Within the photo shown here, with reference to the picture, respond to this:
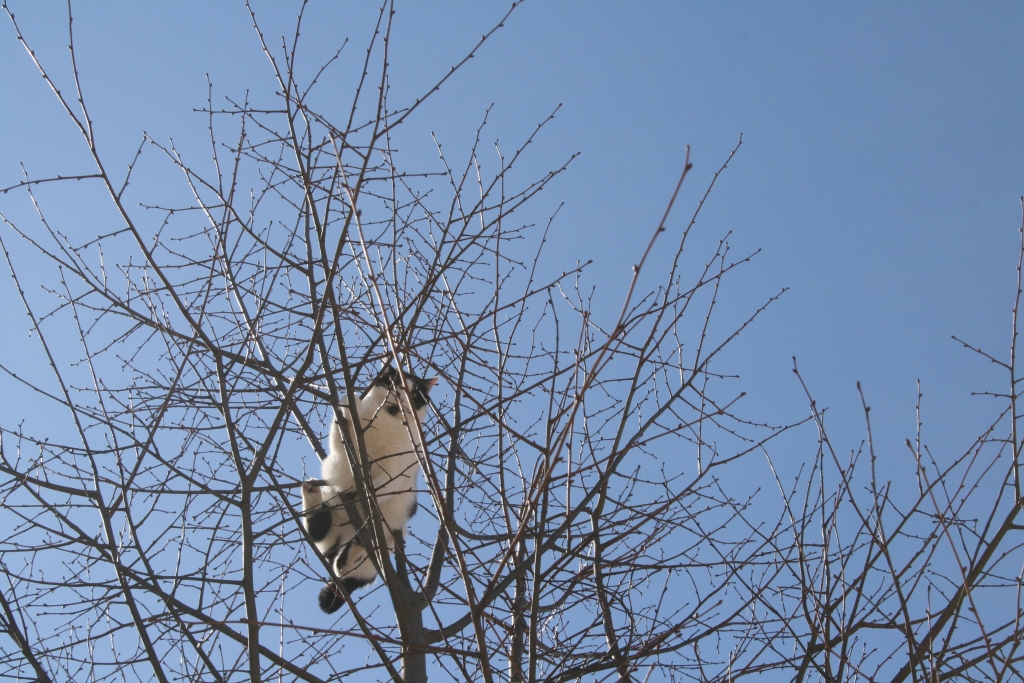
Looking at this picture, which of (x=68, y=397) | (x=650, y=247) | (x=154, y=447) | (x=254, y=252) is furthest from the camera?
(x=254, y=252)

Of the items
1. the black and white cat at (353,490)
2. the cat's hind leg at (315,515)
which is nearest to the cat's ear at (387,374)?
the black and white cat at (353,490)

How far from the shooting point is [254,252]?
12.1 ft

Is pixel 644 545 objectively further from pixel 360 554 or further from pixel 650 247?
pixel 360 554

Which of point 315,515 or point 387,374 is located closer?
point 387,374

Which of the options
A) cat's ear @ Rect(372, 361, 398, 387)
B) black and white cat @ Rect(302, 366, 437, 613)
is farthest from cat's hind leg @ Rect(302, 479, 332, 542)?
cat's ear @ Rect(372, 361, 398, 387)

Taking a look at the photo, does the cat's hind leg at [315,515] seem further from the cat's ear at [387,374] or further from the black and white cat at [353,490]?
the cat's ear at [387,374]

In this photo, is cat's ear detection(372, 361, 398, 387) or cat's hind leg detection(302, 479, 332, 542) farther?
cat's hind leg detection(302, 479, 332, 542)

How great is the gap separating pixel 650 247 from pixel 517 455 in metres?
2.96

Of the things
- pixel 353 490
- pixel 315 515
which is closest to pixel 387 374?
pixel 353 490

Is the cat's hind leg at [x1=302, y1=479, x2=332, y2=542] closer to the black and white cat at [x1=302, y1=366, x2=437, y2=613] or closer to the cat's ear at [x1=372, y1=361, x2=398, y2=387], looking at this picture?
the black and white cat at [x1=302, y1=366, x2=437, y2=613]

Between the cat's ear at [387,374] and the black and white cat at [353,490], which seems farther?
the black and white cat at [353,490]

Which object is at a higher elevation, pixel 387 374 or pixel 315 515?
pixel 315 515

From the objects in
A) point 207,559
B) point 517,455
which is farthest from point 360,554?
point 207,559

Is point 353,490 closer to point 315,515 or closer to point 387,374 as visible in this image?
point 315,515
